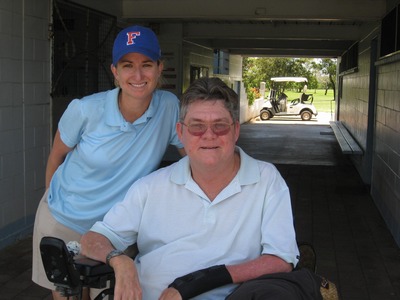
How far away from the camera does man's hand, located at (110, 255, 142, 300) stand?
1984mm

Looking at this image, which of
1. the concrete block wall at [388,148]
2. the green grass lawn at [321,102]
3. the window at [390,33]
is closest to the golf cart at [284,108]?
the green grass lawn at [321,102]

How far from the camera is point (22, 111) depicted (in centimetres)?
550

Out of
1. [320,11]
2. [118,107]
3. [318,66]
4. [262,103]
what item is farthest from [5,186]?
[318,66]

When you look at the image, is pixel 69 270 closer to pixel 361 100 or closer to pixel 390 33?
pixel 390 33

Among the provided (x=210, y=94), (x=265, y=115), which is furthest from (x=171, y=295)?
(x=265, y=115)

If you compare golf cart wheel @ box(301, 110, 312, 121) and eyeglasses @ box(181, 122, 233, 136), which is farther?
golf cart wheel @ box(301, 110, 312, 121)

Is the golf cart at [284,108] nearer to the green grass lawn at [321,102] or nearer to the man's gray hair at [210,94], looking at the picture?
the green grass lawn at [321,102]

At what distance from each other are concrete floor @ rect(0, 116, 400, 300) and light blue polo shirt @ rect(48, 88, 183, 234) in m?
1.98

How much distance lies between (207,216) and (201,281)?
0.91 feet

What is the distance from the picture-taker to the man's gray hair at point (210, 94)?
220cm

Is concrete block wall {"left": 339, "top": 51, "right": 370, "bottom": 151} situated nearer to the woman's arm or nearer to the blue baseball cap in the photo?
the woman's arm

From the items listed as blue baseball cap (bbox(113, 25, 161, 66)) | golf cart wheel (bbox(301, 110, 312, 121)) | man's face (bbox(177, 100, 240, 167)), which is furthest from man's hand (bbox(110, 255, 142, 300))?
golf cart wheel (bbox(301, 110, 312, 121))

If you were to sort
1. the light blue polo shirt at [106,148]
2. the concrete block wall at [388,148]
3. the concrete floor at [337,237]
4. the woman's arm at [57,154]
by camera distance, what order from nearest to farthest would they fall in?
the light blue polo shirt at [106,148] → the woman's arm at [57,154] → the concrete floor at [337,237] → the concrete block wall at [388,148]

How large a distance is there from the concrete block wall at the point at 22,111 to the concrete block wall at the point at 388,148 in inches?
139
